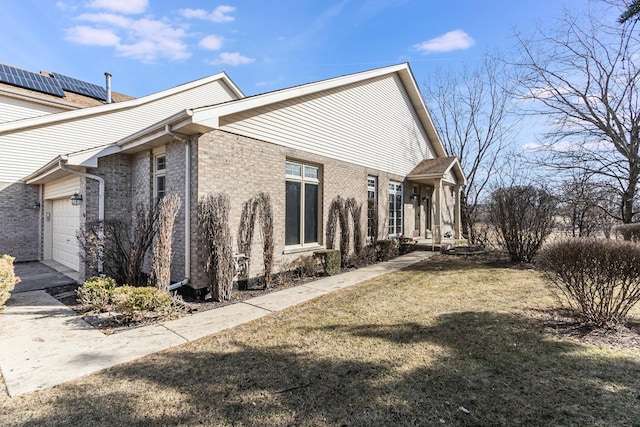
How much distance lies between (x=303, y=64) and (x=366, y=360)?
13099mm

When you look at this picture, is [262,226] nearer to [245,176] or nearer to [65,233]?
[245,176]

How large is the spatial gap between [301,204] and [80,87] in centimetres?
1618

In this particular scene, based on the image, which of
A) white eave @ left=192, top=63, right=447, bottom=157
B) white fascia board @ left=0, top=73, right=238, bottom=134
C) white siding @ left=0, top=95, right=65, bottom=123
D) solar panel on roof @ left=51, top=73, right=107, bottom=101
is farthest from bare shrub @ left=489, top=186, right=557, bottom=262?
solar panel on roof @ left=51, top=73, right=107, bottom=101

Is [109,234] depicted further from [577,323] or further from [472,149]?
[472,149]

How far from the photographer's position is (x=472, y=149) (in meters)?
21.6

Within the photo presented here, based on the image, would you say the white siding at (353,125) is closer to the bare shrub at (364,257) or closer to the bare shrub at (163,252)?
the bare shrub at (163,252)

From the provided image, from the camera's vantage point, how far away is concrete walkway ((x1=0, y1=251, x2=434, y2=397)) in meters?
3.59

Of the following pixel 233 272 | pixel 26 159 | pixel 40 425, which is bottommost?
pixel 40 425

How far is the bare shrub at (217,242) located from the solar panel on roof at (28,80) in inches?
548

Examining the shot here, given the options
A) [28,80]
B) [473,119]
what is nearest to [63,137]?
[28,80]

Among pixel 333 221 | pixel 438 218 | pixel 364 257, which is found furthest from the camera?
pixel 438 218

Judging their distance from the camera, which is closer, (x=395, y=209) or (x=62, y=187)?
(x=62, y=187)

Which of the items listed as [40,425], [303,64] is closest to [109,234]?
[40,425]

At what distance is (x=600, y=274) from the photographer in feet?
14.3
